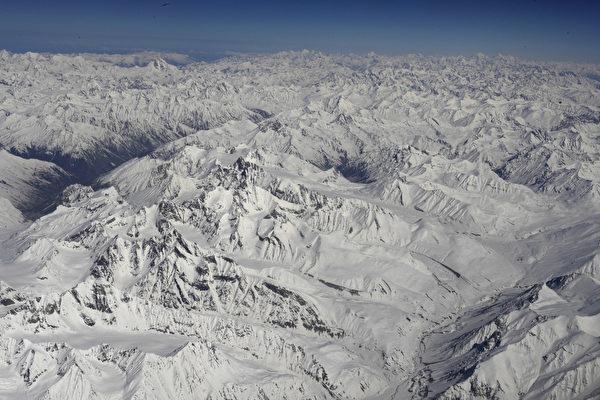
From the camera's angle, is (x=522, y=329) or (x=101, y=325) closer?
(x=101, y=325)

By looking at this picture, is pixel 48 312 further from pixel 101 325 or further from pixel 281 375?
pixel 281 375

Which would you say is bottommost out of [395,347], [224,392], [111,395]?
[395,347]

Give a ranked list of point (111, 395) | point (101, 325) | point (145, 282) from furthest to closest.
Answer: point (145, 282), point (101, 325), point (111, 395)

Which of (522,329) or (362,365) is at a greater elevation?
(522,329)

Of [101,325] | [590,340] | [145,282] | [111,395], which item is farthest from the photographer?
[145,282]

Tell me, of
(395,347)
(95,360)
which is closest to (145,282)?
(95,360)

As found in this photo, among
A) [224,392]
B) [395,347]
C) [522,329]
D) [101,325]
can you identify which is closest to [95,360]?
[101,325]

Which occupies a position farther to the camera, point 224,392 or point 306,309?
point 306,309

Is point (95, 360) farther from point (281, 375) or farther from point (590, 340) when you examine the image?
point (590, 340)

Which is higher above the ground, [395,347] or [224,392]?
[224,392]
